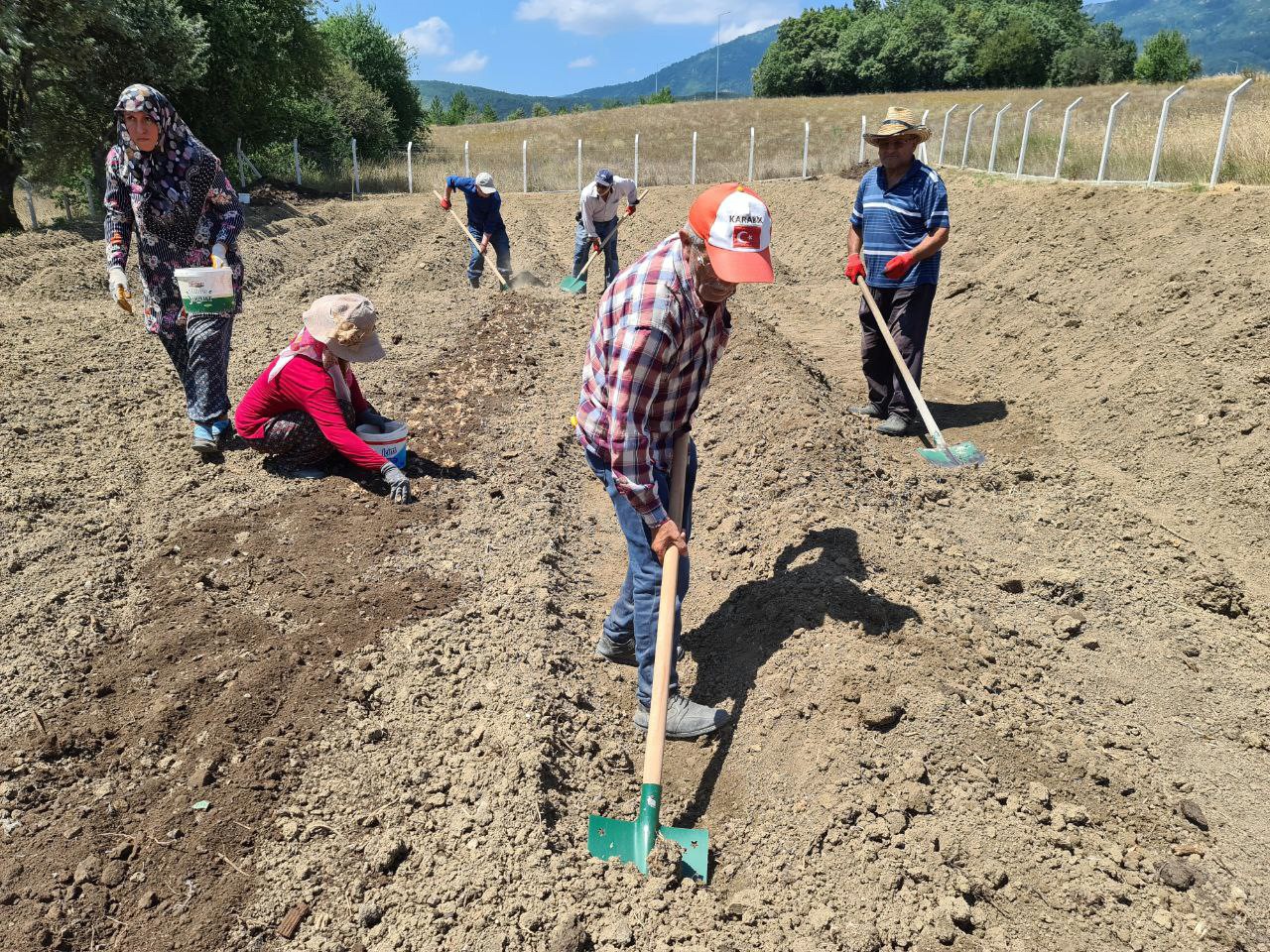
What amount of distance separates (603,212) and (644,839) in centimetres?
927

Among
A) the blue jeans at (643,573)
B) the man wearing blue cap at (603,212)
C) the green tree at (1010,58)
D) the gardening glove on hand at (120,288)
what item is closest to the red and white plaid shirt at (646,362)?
the blue jeans at (643,573)

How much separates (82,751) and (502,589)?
69.0 inches

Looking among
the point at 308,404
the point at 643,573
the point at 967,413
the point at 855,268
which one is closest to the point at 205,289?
the point at 308,404

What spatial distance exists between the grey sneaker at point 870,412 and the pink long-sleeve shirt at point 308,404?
336 centimetres

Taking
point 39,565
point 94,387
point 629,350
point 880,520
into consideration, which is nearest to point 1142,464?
point 880,520

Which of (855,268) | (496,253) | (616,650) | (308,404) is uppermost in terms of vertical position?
(855,268)

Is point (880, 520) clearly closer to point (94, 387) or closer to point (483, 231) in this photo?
point (94, 387)

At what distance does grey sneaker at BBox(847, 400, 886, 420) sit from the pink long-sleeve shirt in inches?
132

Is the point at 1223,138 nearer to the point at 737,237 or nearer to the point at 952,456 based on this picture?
the point at 952,456

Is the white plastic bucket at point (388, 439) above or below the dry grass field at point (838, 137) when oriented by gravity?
below

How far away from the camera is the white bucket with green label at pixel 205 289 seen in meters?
4.91

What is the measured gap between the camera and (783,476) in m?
4.94

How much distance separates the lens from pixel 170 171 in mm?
4969

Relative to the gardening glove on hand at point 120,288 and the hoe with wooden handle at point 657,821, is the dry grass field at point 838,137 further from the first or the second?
the gardening glove on hand at point 120,288
